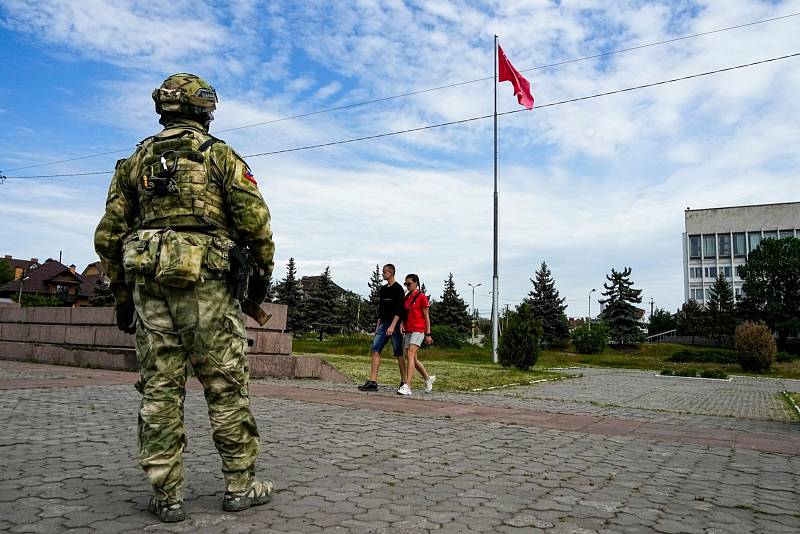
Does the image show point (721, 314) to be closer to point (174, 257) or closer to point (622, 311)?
point (622, 311)

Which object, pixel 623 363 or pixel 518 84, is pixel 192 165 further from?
pixel 623 363

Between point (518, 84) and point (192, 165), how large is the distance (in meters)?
19.6

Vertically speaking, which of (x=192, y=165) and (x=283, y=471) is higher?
(x=192, y=165)

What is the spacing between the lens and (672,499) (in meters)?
3.67

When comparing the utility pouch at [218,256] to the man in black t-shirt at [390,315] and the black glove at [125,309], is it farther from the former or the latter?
the man in black t-shirt at [390,315]

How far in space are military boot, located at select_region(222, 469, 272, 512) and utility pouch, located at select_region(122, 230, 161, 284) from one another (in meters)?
1.08

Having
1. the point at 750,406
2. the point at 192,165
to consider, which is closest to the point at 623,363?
the point at 750,406

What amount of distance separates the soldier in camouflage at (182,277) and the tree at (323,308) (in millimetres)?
59763

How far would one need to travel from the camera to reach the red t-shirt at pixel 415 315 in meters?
9.29

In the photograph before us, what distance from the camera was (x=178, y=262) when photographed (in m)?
2.99

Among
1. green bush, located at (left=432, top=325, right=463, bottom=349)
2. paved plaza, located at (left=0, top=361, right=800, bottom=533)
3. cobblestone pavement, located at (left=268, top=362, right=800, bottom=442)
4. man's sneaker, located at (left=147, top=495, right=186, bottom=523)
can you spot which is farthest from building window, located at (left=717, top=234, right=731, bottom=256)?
man's sneaker, located at (left=147, top=495, right=186, bottom=523)

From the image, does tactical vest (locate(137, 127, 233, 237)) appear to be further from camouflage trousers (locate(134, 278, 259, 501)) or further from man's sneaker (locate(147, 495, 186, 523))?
man's sneaker (locate(147, 495, 186, 523))

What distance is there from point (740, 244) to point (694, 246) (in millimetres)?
5410

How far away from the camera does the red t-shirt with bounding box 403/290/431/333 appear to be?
30.5 feet
